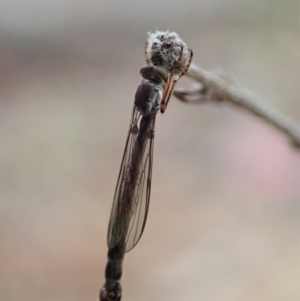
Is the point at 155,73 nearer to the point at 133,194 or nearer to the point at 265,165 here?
the point at 133,194

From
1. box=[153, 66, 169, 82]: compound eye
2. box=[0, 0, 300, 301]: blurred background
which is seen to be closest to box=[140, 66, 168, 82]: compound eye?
box=[153, 66, 169, 82]: compound eye

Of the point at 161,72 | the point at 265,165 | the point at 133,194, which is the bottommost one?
the point at 133,194

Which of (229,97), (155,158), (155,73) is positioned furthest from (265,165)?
(155,73)

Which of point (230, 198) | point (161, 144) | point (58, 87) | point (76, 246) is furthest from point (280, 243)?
point (58, 87)

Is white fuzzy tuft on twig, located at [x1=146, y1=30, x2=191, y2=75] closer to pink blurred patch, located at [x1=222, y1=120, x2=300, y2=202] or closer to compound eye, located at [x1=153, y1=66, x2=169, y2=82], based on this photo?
compound eye, located at [x1=153, y1=66, x2=169, y2=82]

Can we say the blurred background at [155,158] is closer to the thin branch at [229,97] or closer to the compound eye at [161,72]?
the thin branch at [229,97]

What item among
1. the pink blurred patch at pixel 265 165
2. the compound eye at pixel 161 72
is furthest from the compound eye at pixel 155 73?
the pink blurred patch at pixel 265 165

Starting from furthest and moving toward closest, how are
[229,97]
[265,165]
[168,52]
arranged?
[265,165]
[229,97]
[168,52]
